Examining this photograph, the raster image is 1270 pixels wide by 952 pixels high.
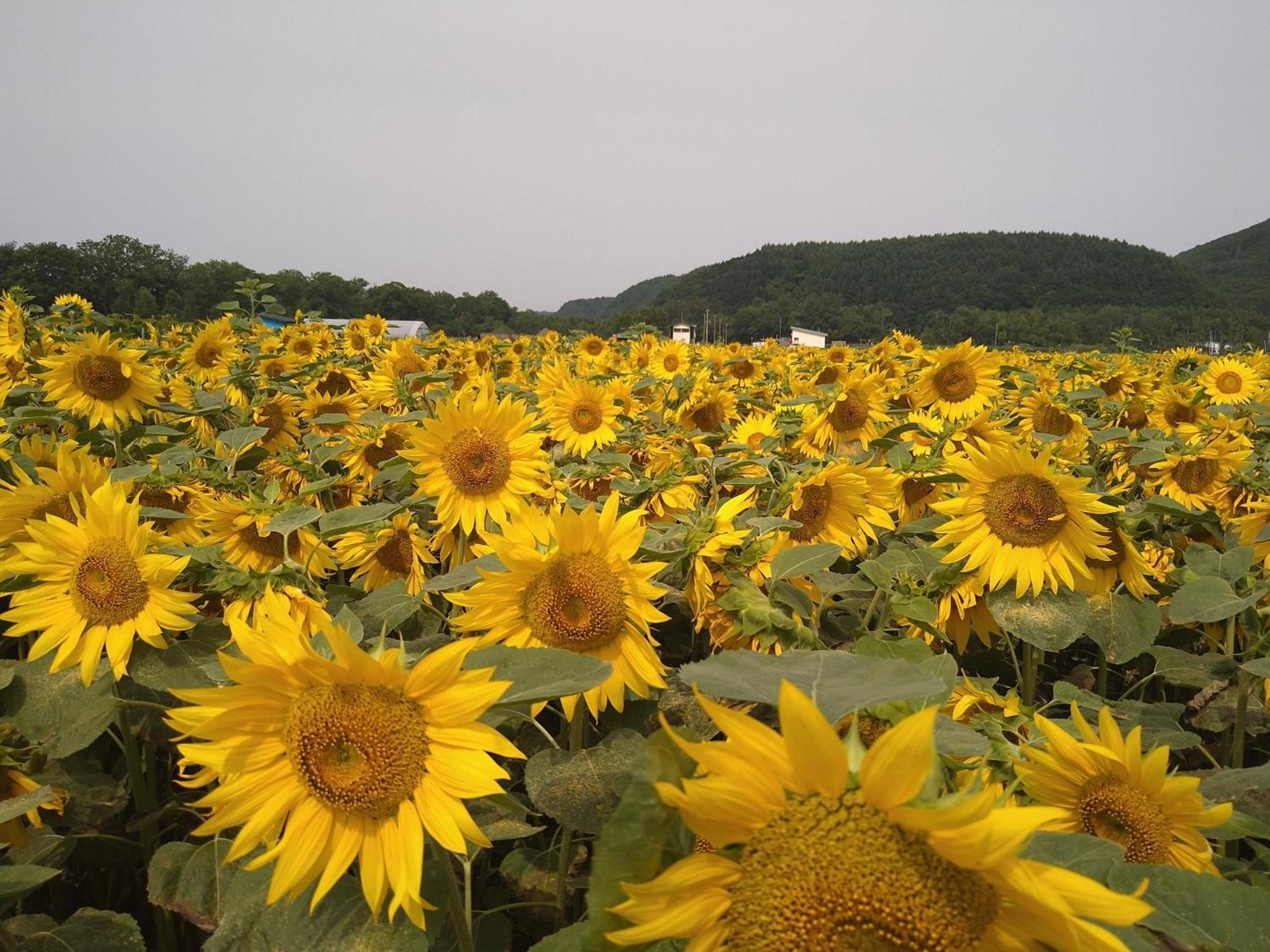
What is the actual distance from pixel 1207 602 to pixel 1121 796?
1.16 metres

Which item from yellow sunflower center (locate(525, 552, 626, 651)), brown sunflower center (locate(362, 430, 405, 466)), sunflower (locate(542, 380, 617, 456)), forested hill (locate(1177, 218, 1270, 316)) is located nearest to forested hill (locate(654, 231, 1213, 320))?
forested hill (locate(1177, 218, 1270, 316))

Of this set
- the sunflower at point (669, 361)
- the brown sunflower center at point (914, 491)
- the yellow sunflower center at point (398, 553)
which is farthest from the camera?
the sunflower at point (669, 361)

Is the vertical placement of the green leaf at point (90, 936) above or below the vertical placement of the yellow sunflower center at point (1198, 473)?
below

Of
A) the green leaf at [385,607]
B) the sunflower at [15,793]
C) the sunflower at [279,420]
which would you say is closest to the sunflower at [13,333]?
the sunflower at [279,420]

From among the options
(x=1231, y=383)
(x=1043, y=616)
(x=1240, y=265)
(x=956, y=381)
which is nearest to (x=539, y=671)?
(x=1043, y=616)

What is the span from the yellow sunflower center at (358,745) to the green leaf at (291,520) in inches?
42.3

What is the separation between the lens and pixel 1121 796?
3.91 feet

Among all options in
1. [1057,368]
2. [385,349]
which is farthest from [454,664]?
[1057,368]

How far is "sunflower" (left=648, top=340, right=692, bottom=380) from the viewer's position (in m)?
6.69

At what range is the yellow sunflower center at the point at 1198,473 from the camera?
3.47 meters

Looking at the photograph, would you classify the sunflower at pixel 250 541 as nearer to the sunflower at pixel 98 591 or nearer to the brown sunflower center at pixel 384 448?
the sunflower at pixel 98 591

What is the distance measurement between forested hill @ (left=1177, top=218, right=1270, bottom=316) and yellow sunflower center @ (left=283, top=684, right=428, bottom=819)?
8571cm

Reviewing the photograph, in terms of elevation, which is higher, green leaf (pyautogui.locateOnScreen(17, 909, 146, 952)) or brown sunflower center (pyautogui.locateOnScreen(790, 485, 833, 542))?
brown sunflower center (pyautogui.locateOnScreen(790, 485, 833, 542))

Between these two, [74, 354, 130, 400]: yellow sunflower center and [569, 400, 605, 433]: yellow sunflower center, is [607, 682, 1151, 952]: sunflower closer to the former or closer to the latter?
[569, 400, 605, 433]: yellow sunflower center
